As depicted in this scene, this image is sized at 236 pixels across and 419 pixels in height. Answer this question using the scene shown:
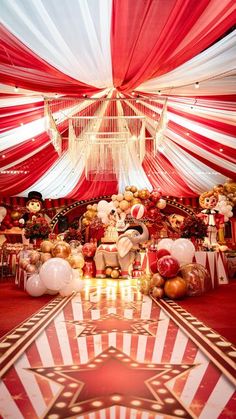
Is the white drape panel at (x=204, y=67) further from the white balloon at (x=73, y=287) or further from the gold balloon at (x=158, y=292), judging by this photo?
the white balloon at (x=73, y=287)

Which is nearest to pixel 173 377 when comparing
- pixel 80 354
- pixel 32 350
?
pixel 80 354

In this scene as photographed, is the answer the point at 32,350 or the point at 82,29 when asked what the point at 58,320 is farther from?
the point at 82,29

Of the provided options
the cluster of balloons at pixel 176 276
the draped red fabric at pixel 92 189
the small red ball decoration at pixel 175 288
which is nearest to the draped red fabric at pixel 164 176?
the draped red fabric at pixel 92 189

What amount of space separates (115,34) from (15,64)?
1.01 metres

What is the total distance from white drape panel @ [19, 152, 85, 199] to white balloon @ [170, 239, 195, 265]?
2.75m

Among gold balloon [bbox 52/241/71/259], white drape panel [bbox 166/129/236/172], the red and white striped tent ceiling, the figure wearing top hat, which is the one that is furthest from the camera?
the figure wearing top hat

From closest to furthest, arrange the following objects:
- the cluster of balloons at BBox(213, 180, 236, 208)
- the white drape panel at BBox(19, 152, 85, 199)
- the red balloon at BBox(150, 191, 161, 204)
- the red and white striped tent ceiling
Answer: the red and white striped tent ceiling
the white drape panel at BBox(19, 152, 85, 199)
the cluster of balloons at BBox(213, 180, 236, 208)
the red balloon at BBox(150, 191, 161, 204)

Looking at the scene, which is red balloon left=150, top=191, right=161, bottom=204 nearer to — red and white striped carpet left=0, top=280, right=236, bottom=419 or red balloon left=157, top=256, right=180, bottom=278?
red balloon left=157, top=256, right=180, bottom=278

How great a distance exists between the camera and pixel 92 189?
29.0ft

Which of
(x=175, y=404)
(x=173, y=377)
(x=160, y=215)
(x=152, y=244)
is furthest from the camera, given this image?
(x=160, y=215)

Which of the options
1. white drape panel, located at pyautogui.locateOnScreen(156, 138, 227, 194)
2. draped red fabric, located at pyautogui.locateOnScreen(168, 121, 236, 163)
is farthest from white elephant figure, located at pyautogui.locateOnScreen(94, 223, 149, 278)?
draped red fabric, located at pyautogui.locateOnScreen(168, 121, 236, 163)

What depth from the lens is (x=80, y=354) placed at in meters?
2.41

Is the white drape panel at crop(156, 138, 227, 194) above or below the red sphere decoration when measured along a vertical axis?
above

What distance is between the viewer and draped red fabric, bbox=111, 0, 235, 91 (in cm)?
259
